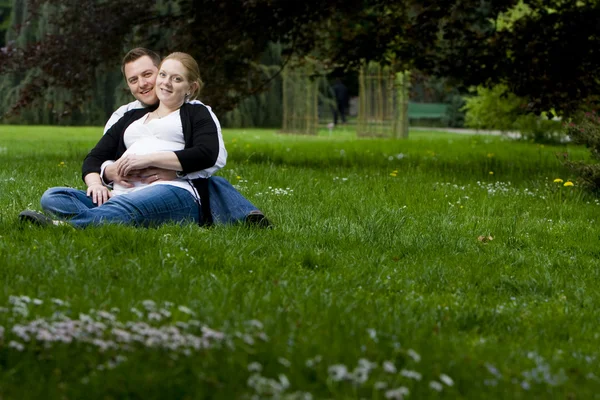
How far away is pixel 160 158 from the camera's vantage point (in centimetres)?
527

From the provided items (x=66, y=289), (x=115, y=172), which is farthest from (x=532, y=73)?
(x=66, y=289)

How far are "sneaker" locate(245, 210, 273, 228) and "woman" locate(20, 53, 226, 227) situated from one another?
12.0 inches

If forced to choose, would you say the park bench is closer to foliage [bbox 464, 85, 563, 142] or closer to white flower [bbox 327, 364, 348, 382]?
foliage [bbox 464, 85, 563, 142]

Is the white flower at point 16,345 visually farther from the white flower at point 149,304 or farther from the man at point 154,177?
the man at point 154,177

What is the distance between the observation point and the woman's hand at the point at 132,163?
526 centimetres

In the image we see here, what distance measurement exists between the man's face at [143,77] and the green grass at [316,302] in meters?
1.08

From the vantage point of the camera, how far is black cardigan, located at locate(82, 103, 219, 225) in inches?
209

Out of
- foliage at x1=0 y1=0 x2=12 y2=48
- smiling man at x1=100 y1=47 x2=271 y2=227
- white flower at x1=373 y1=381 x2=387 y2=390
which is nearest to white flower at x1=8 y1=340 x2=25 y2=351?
white flower at x1=373 y1=381 x2=387 y2=390

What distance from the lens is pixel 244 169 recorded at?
31.0 ft

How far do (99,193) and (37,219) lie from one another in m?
0.55

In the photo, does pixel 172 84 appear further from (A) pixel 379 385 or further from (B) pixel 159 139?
(A) pixel 379 385

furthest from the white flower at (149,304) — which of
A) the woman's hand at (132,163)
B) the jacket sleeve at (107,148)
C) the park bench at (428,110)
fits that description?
the park bench at (428,110)

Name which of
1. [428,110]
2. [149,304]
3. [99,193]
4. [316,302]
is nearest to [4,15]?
[428,110]

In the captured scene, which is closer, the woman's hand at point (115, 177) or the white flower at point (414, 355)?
the white flower at point (414, 355)
